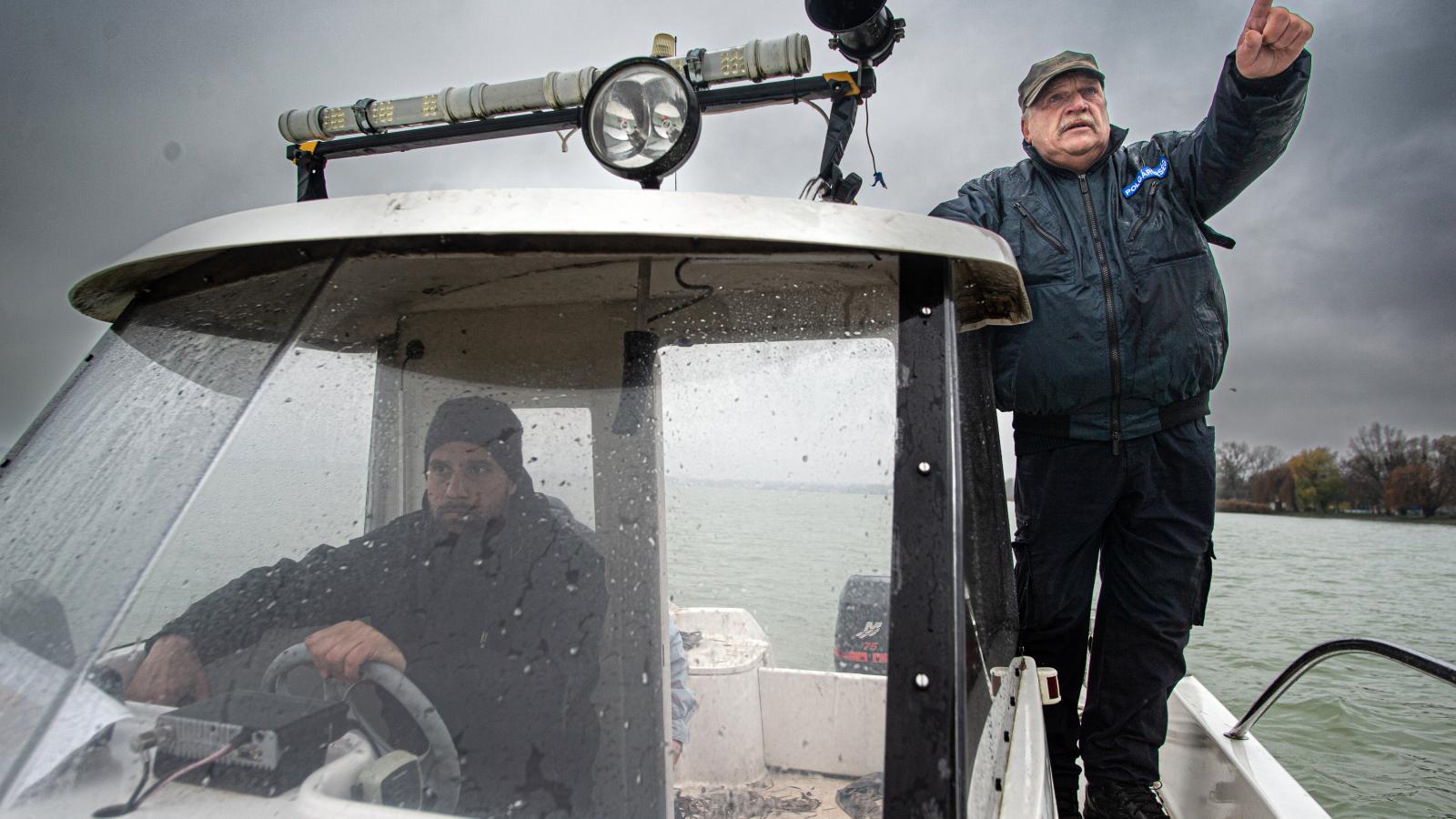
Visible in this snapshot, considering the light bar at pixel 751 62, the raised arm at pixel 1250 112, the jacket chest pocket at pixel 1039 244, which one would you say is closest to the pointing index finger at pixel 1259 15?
the raised arm at pixel 1250 112

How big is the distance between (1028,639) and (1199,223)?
1180 mm

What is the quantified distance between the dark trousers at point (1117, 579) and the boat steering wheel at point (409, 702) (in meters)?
1.65

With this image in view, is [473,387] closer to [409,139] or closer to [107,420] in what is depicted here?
[107,420]

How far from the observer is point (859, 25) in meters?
1.62

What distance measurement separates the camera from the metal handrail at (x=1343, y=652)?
5.09ft

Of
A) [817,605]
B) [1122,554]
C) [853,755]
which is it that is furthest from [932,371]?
[1122,554]

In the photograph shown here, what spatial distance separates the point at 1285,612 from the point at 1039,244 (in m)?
19.3

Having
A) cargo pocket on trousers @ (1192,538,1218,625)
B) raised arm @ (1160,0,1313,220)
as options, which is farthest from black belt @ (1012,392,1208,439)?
raised arm @ (1160,0,1313,220)

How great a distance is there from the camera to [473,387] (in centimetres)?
115

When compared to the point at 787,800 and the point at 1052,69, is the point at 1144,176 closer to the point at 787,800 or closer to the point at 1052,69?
the point at 1052,69

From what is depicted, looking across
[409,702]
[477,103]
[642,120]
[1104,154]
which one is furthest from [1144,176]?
[409,702]

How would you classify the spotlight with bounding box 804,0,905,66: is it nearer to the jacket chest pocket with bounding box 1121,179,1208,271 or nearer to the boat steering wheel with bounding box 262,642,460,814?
the jacket chest pocket with bounding box 1121,179,1208,271

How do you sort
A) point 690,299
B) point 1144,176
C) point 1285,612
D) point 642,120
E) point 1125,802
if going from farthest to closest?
point 1285,612 → point 1144,176 → point 1125,802 → point 642,120 → point 690,299

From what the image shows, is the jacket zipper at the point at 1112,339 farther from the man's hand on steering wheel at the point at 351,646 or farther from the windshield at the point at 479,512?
the man's hand on steering wheel at the point at 351,646
